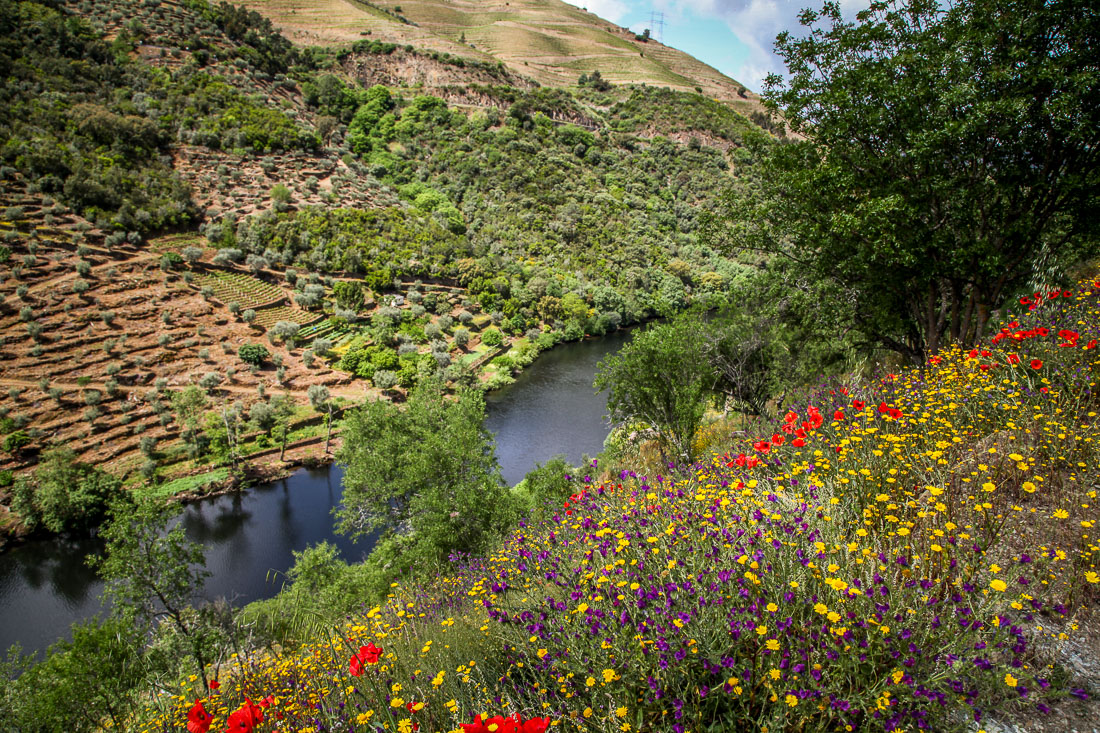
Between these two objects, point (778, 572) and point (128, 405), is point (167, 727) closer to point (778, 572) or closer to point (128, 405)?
point (778, 572)

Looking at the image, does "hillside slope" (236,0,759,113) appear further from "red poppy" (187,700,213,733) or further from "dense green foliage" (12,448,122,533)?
"red poppy" (187,700,213,733)

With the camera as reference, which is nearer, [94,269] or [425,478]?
[425,478]

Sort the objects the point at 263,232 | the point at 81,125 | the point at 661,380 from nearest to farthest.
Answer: the point at 661,380 → the point at 263,232 → the point at 81,125

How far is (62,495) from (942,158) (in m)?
31.3

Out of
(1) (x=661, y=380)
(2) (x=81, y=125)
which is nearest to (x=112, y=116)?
(2) (x=81, y=125)

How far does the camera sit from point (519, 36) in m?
143

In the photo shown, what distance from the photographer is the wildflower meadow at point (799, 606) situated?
2006mm

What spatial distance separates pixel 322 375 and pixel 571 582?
3499cm

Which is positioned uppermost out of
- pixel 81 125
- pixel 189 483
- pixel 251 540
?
pixel 81 125

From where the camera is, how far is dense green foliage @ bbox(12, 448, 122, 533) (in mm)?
21234

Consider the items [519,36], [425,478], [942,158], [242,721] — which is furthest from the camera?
[519,36]

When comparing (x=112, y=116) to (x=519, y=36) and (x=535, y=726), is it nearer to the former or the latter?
(x=535, y=726)

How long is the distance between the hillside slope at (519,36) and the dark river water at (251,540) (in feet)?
361

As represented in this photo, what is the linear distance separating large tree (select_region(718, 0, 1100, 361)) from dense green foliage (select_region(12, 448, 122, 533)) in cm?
2656
